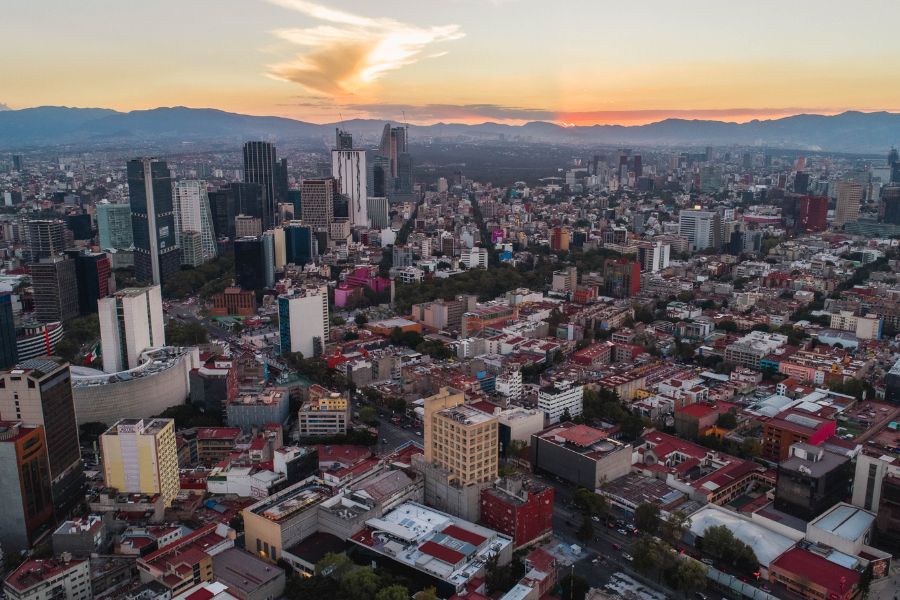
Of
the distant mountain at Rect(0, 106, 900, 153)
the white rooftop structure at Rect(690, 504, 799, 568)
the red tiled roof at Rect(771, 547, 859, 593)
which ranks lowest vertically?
the white rooftop structure at Rect(690, 504, 799, 568)

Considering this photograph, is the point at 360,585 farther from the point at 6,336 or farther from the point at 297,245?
the point at 297,245

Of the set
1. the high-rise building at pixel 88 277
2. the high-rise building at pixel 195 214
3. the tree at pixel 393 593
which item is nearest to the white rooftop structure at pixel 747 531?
the tree at pixel 393 593

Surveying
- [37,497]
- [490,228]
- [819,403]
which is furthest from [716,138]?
[37,497]

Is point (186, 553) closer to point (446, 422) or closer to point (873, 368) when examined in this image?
point (446, 422)

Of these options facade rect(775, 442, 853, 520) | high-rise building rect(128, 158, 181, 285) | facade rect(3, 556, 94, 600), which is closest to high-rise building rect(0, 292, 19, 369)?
facade rect(3, 556, 94, 600)

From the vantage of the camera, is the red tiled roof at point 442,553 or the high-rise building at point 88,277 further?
the high-rise building at point 88,277

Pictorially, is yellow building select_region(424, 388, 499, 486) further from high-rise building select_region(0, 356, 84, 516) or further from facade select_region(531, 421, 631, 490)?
high-rise building select_region(0, 356, 84, 516)

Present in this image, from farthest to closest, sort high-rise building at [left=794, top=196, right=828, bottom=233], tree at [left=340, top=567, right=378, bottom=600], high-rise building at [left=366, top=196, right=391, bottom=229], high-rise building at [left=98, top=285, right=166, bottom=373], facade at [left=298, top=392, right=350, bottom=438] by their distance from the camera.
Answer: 1. high-rise building at [left=366, top=196, right=391, bottom=229]
2. high-rise building at [left=794, top=196, right=828, bottom=233]
3. high-rise building at [left=98, top=285, right=166, bottom=373]
4. facade at [left=298, top=392, right=350, bottom=438]
5. tree at [left=340, top=567, right=378, bottom=600]

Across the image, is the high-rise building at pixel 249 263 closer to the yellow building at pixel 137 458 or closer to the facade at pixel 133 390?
the facade at pixel 133 390
